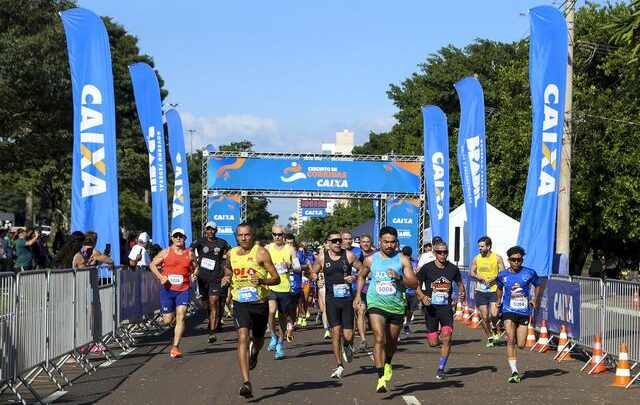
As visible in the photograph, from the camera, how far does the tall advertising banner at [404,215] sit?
165 ft

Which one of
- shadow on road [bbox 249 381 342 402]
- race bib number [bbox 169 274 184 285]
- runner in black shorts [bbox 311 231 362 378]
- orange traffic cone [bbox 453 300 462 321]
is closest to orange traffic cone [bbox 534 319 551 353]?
runner in black shorts [bbox 311 231 362 378]

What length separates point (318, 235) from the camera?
14562 cm

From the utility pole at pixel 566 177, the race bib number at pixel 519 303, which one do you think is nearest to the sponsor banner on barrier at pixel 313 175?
the utility pole at pixel 566 177

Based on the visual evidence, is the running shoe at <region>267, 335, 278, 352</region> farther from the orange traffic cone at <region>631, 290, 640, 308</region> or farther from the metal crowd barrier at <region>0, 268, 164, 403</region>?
the orange traffic cone at <region>631, 290, 640, 308</region>

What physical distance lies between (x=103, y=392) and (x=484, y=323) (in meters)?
9.05

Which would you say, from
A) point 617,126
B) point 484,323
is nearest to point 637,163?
point 617,126

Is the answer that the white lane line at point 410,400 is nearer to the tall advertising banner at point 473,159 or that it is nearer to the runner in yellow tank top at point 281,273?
the runner in yellow tank top at point 281,273

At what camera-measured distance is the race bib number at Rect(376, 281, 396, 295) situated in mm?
12617

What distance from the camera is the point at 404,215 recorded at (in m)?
50.4

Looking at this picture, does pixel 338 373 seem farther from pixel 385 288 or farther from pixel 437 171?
pixel 437 171

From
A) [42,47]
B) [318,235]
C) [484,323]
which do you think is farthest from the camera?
[318,235]

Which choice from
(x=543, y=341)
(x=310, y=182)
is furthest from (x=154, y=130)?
(x=310, y=182)

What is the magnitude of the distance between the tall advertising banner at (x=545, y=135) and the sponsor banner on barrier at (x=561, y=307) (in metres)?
1.76

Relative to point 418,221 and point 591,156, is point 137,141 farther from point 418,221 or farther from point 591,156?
point 591,156
